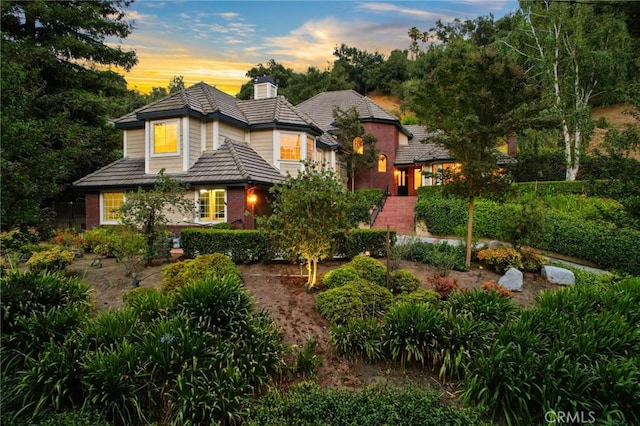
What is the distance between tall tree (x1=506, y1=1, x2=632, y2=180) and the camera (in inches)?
723

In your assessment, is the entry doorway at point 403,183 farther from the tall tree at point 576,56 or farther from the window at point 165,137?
the window at point 165,137

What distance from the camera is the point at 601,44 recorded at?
18922 mm

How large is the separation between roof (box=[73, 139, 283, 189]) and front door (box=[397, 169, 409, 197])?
15605 millimetres

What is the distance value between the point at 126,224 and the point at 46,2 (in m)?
Result: 17.9

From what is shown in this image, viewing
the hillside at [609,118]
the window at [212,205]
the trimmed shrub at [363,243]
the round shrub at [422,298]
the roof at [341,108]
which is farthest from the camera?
the roof at [341,108]

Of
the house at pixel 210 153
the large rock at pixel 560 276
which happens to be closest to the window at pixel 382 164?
Answer: the house at pixel 210 153

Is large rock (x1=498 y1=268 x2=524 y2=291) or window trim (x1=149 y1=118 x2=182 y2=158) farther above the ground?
window trim (x1=149 y1=118 x2=182 y2=158)

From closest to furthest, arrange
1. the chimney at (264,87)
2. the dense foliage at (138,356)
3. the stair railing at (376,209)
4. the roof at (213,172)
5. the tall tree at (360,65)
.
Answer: the dense foliage at (138,356), the roof at (213,172), the stair railing at (376,209), the chimney at (264,87), the tall tree at (360,65)

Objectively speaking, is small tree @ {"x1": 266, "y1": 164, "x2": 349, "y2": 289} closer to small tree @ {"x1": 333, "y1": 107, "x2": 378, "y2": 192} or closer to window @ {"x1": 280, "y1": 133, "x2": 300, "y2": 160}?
window @ {"x1": 280, "y1": 133, "x2": 300, "y2": 160}

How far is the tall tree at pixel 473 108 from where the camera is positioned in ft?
33.1

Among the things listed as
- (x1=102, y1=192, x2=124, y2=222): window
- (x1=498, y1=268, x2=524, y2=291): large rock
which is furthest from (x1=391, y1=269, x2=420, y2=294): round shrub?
(x1=102, y1=192, x2=124, y2=222): window

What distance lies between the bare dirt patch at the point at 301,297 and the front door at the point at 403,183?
2015cm

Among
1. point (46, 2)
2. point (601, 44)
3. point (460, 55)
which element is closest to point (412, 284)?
point (460, 55)

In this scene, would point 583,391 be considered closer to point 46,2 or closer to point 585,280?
point 585,280
